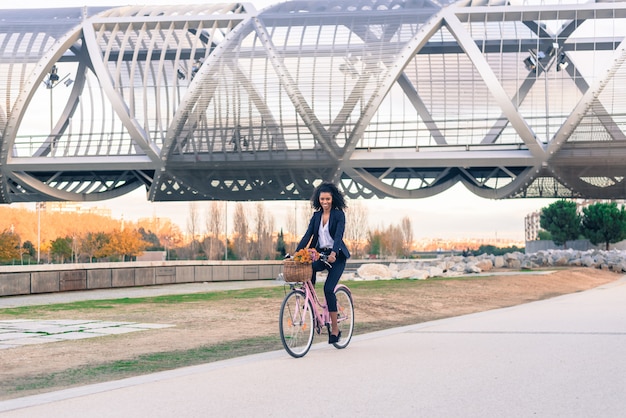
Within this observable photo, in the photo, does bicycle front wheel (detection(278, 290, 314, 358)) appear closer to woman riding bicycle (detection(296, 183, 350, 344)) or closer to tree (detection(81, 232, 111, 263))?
woman riding bicycle (detection(296, 183, 350, 344))

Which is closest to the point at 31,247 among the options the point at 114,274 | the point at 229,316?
the point at 114,274

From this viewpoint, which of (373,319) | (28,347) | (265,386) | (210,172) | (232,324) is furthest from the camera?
(210,172)

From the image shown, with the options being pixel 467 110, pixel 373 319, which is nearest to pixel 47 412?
pixel 373 319

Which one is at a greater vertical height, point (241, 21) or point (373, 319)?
point (241, 21)

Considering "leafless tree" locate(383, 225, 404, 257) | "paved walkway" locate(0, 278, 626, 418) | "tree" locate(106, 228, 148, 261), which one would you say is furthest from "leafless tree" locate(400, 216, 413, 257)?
"paved walkway" locate(0, 278, 626, 418)

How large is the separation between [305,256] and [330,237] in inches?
22.6

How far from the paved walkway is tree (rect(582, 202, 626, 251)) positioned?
58044 mm

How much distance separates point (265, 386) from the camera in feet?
22.7

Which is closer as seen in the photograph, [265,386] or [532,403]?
[532,403]

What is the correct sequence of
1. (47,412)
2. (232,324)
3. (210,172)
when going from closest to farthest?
(47,412), (232,324), (210,172)

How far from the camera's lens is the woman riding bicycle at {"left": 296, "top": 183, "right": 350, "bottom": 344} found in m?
9.37

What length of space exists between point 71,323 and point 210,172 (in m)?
31.7

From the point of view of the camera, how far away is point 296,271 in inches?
349

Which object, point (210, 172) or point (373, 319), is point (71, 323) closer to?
point (373, 319)
